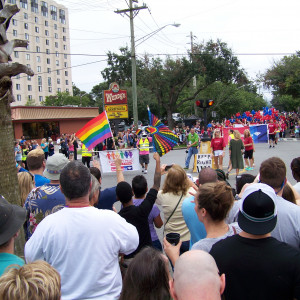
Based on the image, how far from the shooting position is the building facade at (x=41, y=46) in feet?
285

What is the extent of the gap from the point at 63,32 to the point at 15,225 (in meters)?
108

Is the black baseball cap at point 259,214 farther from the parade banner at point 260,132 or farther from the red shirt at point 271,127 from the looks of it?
the parade banner at point 260,132

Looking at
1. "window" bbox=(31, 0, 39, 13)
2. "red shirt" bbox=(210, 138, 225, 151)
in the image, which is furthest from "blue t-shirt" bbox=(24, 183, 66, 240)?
"window" bbox=(31, 0, 39, 13)

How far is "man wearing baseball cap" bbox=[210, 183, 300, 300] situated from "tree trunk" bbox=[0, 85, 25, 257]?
2.36 meters

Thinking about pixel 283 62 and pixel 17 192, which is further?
pixel 283 62

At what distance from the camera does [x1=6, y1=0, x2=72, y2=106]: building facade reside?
285 feet

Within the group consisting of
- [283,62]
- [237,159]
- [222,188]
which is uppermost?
[283,62]

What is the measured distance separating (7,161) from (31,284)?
2366mm

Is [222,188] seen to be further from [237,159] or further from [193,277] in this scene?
[237,159]

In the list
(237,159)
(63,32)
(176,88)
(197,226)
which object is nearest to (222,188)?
(197,226)

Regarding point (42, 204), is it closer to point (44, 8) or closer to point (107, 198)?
point (107, 198)

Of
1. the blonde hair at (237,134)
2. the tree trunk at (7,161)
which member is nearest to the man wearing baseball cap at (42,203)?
the tree trunk at (7,161)

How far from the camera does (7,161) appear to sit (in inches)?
141

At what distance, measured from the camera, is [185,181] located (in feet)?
13.0
